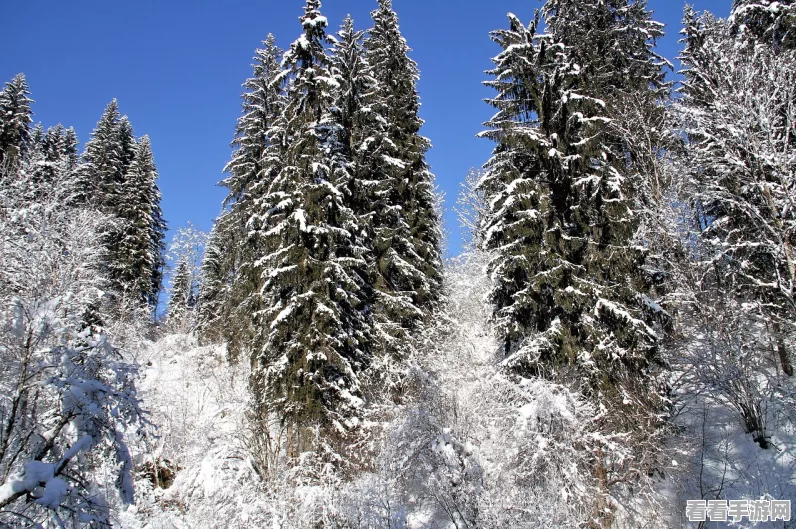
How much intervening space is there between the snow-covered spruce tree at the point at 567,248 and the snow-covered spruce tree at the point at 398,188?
5.09 meters

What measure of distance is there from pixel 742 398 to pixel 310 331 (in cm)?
1212

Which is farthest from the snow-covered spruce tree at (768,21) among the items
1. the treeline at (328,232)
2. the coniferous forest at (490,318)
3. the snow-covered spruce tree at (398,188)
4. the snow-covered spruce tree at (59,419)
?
the snow-covered spruce tree at (59,419)

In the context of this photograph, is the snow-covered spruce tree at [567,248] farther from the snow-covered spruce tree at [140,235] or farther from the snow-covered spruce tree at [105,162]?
the snow-covered spruce tree at [105,162]

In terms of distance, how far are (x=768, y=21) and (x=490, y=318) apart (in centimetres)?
1686

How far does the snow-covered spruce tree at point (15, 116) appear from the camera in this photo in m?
33.7

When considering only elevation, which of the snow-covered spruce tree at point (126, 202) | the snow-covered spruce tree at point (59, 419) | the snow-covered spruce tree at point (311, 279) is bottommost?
the snow-covered spruce tree at point (59, 419)

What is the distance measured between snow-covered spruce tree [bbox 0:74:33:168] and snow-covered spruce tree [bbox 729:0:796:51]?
1654 inches

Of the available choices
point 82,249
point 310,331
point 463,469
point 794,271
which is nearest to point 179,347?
point 82,249

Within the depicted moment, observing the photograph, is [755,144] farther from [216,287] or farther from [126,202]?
[126,202]

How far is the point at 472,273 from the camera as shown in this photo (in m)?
32.2

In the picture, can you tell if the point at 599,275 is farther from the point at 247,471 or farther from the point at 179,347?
the point at 179,347

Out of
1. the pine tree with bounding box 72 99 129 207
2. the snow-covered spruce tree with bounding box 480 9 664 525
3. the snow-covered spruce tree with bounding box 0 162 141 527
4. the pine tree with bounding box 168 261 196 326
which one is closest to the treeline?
the snow-covered spruce tree with bounding box 480 9 664 525

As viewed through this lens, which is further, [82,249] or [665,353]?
[82,249]

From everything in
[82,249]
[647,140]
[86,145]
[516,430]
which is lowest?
[516,430]
